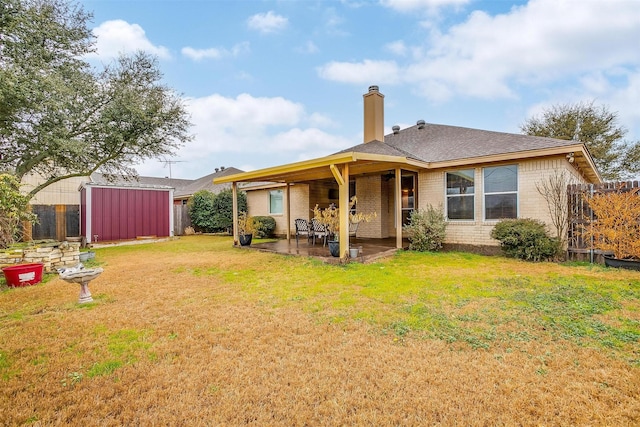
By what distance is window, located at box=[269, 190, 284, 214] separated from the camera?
15502mm

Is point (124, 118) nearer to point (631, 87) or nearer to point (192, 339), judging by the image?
point (192, 339)

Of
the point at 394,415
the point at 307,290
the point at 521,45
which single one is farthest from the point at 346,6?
the point at 394,415

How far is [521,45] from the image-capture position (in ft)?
39.6

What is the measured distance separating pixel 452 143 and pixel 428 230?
143 inches

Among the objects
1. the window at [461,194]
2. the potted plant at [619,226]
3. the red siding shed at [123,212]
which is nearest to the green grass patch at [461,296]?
the potted plant at [619,226]

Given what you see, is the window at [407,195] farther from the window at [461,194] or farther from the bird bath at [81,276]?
the bird bath at [81,276]

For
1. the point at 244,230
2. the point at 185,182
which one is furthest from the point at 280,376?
the point at 185,182

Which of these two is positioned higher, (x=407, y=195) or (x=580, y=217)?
(x=407, y=195)

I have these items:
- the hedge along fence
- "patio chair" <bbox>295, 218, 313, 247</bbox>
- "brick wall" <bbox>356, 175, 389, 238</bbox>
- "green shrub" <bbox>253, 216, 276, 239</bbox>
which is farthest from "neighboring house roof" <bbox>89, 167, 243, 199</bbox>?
the hedge along fence

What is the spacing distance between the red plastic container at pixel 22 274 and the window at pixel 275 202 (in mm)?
9979

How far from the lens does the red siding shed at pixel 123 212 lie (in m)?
12.8

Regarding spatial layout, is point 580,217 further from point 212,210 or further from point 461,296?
point 212,210

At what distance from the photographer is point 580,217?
7824 millimetres

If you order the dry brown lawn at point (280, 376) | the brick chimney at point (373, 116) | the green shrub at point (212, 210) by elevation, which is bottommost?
the dry brown lawn at point (280, 376)
